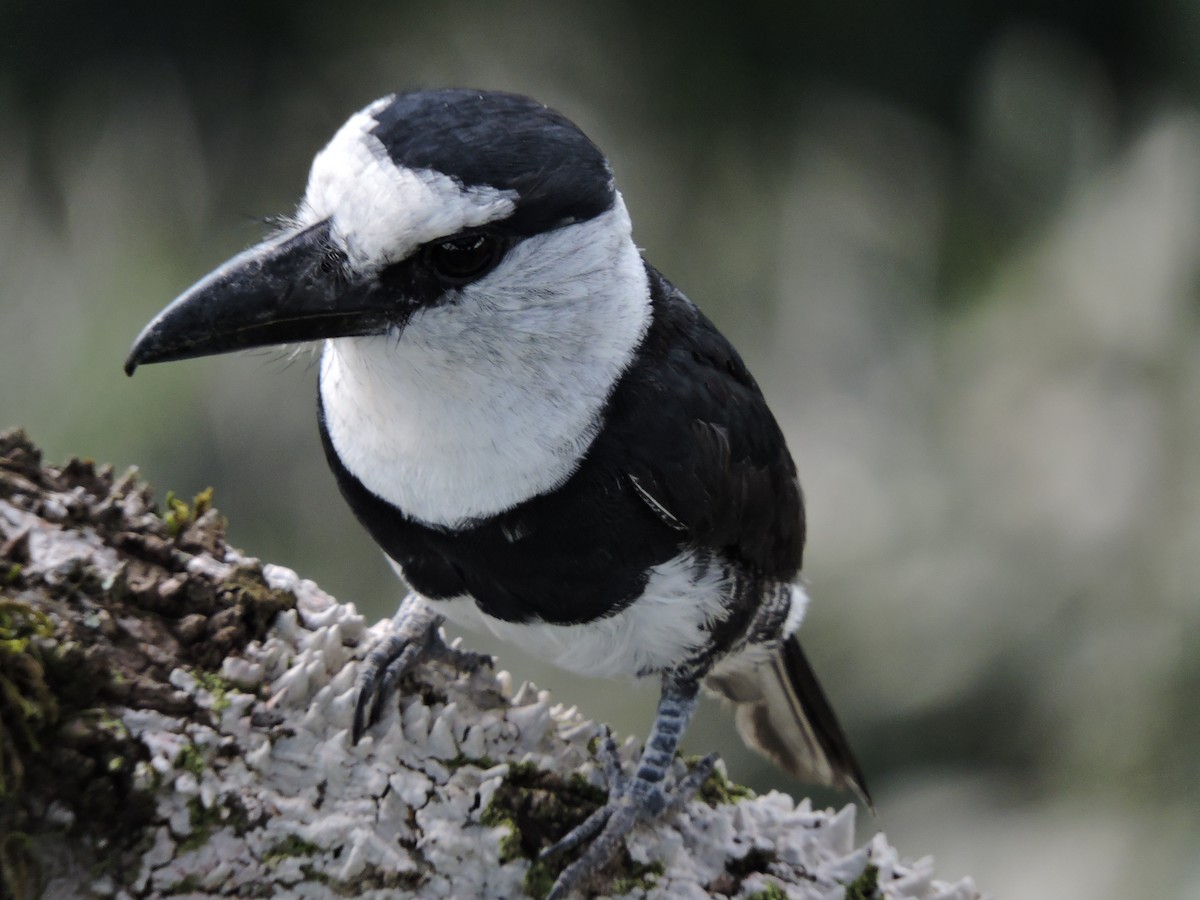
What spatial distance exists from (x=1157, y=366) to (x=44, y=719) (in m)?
3.18

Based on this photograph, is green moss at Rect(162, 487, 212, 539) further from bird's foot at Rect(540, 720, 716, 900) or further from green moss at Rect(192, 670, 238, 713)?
bird's foot at Rect(540, 720, 716, 900)

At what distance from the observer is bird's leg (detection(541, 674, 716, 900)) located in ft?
5.00

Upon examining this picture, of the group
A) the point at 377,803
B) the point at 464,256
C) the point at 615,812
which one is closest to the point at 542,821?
the point at 615,812

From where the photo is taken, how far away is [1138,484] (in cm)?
353

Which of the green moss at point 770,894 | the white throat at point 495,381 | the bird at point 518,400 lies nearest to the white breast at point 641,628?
the bird at point 518,400

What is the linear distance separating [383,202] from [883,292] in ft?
8.21

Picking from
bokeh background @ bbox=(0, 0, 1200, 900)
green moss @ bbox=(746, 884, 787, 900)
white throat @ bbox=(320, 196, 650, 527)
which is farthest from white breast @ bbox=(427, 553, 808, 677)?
bokeh background @ bbox=(0, 0, 1200, 900)

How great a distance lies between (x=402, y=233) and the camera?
1438 millimetres

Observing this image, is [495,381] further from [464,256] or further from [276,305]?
[276,305]

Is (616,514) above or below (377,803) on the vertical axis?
above

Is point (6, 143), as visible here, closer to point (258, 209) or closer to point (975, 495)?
point (258, 209)

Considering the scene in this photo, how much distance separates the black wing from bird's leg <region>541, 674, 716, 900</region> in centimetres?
25

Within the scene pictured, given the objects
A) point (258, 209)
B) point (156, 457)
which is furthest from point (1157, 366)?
point (156, 457)

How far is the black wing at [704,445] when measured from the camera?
1.69m
